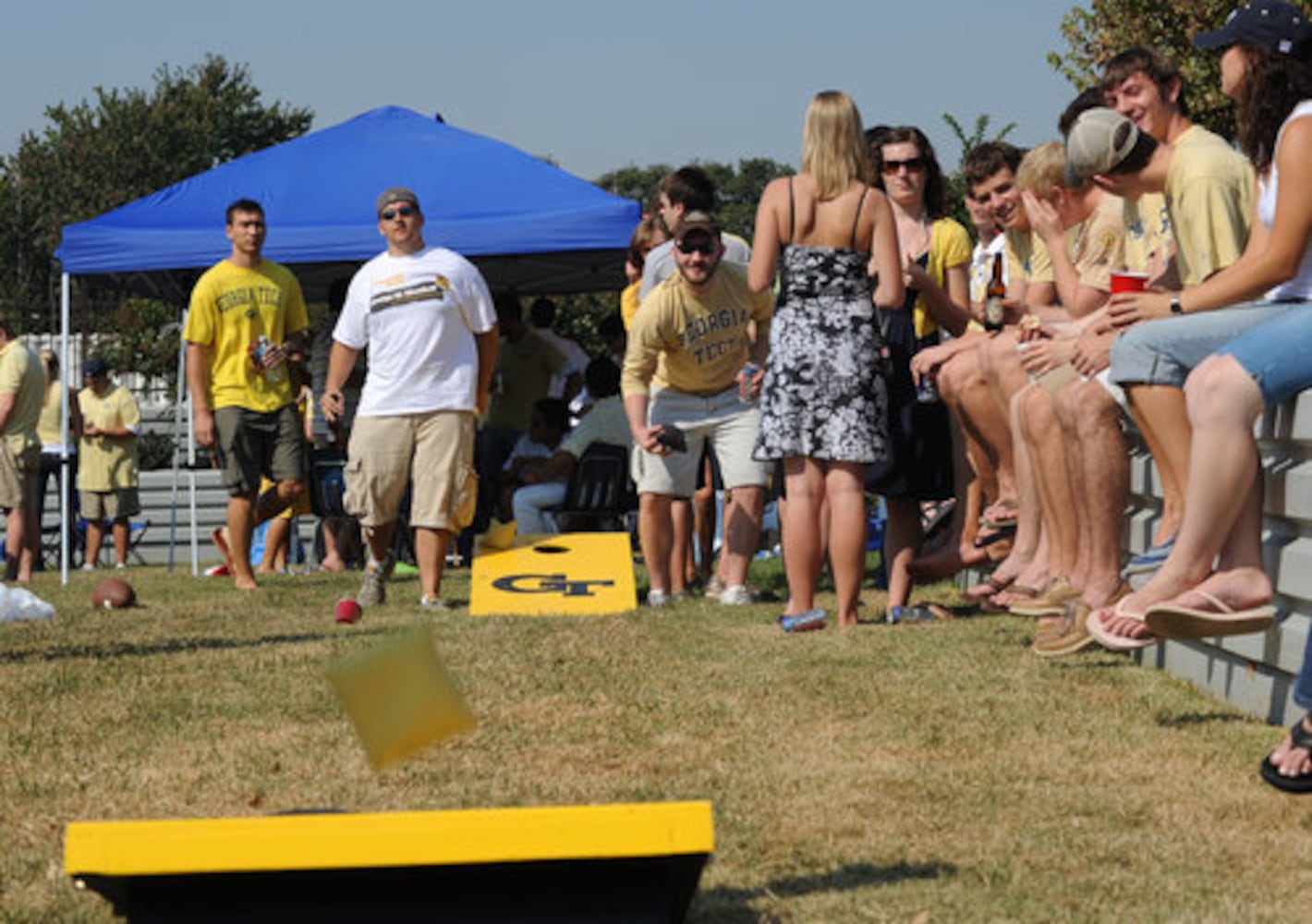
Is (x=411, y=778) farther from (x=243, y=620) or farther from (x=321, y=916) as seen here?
(x=243, y=620)

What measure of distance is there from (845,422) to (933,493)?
0.77m

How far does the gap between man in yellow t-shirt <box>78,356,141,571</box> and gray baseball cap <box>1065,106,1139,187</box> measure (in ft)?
49.0

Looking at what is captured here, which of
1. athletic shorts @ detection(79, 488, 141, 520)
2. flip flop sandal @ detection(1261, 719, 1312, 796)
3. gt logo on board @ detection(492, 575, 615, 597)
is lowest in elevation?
athletic shorts @ detection(79, 488, 141, 520)

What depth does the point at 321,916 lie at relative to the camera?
3.16 meters

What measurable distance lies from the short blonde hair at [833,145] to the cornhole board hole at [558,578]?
2.49 m

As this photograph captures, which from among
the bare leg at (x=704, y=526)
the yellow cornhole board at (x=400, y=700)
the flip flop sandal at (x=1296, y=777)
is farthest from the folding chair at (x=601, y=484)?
the yellow cornhole board at (x=400, y=700)

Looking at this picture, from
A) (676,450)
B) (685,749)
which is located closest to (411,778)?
(685,749)

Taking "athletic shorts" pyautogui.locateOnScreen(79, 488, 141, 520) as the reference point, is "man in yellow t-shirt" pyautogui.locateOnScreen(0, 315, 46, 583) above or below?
above

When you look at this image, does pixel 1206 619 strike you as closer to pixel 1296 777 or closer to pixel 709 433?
pixel 1296 777

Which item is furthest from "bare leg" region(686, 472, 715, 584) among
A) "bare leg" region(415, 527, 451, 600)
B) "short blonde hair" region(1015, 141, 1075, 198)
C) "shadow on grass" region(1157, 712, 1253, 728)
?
"shadow on grass" region(1157, 712, 1253, 728)

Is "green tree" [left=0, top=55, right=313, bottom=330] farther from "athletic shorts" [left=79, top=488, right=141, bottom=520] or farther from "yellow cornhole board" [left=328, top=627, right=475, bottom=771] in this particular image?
"yellow cornhole board" [left=328, top=627, right=475, bottom=771]

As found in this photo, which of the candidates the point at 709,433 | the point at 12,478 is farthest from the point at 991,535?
the point at 12,478

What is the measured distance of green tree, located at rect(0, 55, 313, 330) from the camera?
69.1m

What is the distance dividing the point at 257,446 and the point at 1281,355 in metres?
8.00
